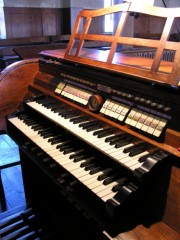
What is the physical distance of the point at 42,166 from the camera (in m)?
1.63

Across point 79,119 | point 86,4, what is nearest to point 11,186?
point 79,119

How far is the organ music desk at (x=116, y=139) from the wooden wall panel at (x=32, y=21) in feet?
21.0

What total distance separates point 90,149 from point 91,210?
348 millimetres

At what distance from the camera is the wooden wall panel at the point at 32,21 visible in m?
7.45

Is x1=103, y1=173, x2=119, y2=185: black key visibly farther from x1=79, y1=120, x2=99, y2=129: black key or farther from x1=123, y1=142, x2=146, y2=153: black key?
x1=79, y1=120, x2=99, y2=129: black key

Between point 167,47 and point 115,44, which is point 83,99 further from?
point 167,47

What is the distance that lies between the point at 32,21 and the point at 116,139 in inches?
300

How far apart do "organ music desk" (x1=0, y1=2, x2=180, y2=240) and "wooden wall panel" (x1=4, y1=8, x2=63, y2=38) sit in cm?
639

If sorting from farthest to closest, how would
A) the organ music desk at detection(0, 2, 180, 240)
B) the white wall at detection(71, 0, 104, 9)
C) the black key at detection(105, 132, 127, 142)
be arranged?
the white wall at detection(71, 0, 104, 9), the black key at detection(105, 132, 127, 142), the organ music desk at detection(0, 2, 180, 240)

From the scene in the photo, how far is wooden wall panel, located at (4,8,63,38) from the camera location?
24.5 ft

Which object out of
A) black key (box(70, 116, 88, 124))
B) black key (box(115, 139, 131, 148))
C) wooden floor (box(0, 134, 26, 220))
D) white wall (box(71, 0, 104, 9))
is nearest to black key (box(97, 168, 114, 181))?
black key (box(115, 139, 131, 148))

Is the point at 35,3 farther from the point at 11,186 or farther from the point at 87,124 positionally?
the point at 87,124

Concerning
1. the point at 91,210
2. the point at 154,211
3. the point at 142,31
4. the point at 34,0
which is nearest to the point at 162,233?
the point at 154,211

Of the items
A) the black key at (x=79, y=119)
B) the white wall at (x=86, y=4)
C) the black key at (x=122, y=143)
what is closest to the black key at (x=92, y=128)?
the black key at (x=79, y=119)
